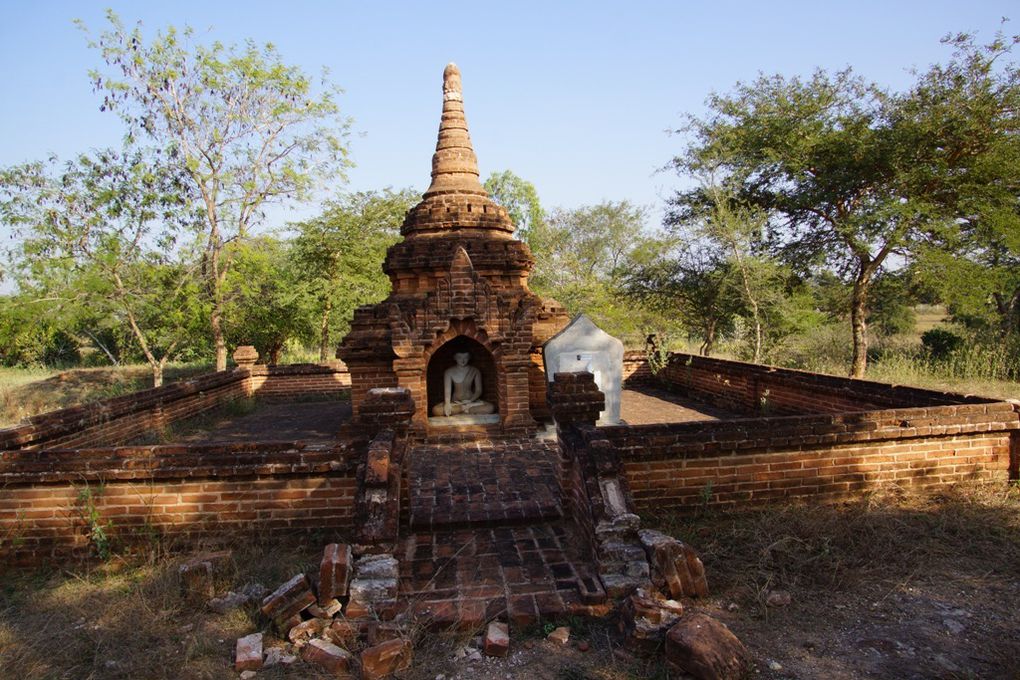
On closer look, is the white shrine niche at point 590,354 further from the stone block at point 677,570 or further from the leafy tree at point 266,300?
the leafy tree at point 266,300

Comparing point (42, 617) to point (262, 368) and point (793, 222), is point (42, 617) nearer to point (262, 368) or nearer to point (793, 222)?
point (262, 368)

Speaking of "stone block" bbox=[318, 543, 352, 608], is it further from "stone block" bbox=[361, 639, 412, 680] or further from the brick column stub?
the brick column stub

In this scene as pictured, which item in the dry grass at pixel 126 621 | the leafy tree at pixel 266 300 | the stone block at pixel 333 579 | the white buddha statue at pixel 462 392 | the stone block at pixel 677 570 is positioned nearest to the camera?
the dry grass at pixel 126 621

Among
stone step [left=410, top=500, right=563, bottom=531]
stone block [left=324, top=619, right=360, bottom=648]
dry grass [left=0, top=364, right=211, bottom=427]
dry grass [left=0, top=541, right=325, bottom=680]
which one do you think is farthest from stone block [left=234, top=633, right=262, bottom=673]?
dry grass [left=0, top=364, right=211, bottom=427]

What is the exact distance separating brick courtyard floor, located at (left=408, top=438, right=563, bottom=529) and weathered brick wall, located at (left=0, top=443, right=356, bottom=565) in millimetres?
838

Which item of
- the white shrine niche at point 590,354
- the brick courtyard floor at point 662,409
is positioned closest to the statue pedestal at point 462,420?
the white shrine niche at point 590,354

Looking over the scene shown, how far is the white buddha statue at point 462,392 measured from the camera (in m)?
9.07

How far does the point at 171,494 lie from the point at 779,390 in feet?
30.1

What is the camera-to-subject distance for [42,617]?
376 centimetres

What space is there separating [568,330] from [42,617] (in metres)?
6.54

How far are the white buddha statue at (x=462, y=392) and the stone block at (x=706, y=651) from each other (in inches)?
244

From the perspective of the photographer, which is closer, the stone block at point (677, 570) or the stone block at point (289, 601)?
the stone block at point (289, 601)

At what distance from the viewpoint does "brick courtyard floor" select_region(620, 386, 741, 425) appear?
34.0ft

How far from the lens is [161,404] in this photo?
991 centimetres
